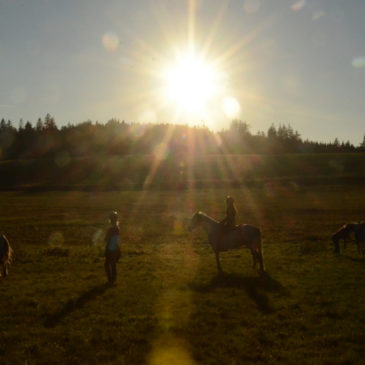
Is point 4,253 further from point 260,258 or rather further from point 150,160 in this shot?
point 150,160

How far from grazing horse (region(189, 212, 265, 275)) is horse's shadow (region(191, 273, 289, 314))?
0.74 m

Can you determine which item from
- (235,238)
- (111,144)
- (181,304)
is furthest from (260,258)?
(111,144)

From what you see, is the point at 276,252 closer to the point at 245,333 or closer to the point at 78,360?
the point at 245,333

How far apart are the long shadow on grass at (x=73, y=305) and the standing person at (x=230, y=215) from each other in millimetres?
5418

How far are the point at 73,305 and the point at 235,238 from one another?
24.5 ft

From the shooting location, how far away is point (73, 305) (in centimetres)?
1315

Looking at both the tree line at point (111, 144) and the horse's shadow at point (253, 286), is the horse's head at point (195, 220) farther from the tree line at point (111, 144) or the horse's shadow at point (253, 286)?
the tree line at point (111, 144)

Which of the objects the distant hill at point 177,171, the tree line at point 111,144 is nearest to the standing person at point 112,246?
the distant hill at point 177,171

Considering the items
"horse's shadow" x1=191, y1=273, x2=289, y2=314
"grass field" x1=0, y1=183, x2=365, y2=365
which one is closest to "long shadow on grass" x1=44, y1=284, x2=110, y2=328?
"grass field" x1=0, y1=183, x2=365, y2=365

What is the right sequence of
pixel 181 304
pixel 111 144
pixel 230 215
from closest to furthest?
pixel 181 304, pixel 230 215, pixel 111 144

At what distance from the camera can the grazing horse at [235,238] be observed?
17.5 meters

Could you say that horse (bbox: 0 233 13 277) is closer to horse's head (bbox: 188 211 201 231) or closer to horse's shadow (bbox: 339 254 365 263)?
horse's head (bbox: 188 211 201 231)

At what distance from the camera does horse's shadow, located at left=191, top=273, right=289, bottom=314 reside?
13.5 m

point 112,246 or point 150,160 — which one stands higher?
point 150,160
